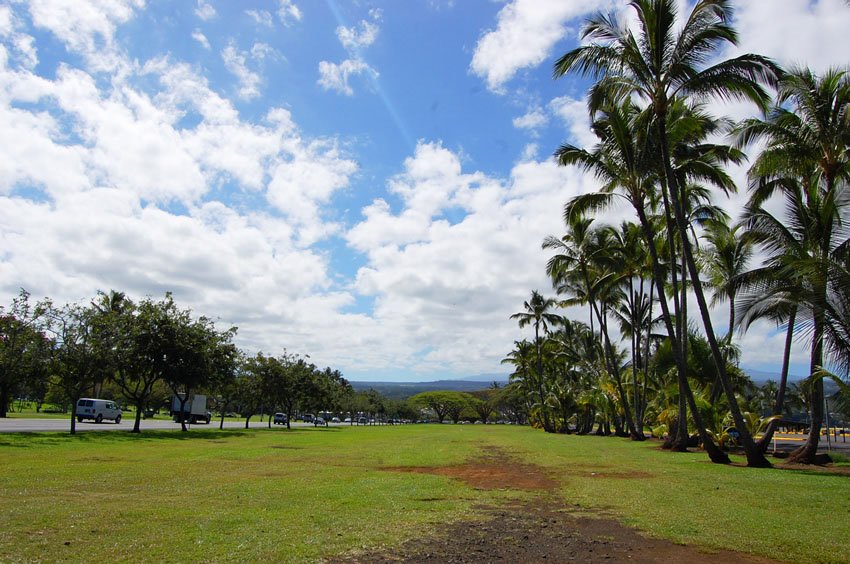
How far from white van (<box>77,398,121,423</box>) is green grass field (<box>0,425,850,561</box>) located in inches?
1245

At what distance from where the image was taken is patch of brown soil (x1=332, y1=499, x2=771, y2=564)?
22.3 ft

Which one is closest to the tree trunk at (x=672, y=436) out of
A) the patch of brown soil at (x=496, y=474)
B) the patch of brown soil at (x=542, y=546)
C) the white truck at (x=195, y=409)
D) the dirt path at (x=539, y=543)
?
the patch of brown soil at (x=496, y=474)

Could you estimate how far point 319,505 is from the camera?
1014 centimetres

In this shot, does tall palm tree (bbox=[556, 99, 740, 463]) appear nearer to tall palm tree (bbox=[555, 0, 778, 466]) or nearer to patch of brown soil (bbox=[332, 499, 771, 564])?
tall palm tree (bbox=[555, 0, 778, 466])

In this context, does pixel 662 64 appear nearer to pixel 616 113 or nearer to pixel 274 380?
pixel 616 113

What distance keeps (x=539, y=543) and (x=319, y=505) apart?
4398 mm

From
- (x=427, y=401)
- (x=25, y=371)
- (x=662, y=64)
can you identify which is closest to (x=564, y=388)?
(x=662, y=64)

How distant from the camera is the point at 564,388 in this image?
51.7 m

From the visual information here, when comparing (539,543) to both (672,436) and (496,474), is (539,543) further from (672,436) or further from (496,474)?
(672,436)

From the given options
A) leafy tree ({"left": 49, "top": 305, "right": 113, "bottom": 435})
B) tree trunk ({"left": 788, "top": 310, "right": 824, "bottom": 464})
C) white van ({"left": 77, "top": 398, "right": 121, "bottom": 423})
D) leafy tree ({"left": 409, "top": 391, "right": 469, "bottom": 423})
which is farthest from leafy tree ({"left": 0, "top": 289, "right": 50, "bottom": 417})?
leafy tree ({"left": 409, "top": 391, "right": 469, "bottom": 423})

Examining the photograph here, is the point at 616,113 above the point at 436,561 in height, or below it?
above

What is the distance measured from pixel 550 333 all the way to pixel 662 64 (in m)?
42.5

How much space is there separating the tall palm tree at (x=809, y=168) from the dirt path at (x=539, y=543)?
1022cm

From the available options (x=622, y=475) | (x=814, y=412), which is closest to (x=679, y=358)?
(x=814, y=412)
